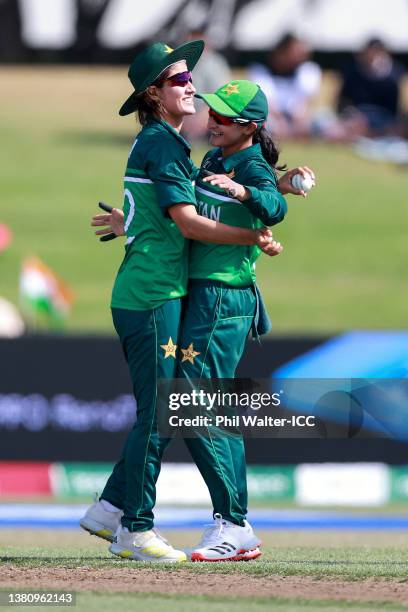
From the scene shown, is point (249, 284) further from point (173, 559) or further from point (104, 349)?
point (104, 349)

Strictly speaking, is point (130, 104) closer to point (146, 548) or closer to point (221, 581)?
point (146, 548)

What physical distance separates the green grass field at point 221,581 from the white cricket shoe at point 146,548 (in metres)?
0.09

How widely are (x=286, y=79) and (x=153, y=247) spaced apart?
1233 cm

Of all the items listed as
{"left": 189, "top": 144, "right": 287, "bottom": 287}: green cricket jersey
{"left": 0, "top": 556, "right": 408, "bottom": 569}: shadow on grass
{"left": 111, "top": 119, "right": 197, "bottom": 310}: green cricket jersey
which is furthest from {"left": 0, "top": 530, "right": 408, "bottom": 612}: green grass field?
{"left": 189, "top": 144, "right": 287, "bottom": 287}: green cricket jersey

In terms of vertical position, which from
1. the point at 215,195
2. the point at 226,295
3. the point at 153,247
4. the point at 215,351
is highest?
the point at 215,195

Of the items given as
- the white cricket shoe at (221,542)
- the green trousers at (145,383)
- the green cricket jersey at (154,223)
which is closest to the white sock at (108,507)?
the green trousers at (145,383)

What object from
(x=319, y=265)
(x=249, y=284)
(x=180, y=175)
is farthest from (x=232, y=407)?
(x=319, y=265)

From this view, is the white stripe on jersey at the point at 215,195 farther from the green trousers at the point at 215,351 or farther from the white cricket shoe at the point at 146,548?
the white cricket shoe at the point at 146,548

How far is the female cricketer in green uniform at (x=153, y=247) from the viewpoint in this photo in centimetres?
579

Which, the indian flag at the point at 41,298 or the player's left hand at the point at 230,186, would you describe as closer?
the player's left hand at the point at 230,186

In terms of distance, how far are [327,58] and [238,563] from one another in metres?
15.4

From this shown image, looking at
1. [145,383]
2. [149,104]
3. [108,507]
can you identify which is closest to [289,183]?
[149,104]

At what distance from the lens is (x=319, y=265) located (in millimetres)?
15969

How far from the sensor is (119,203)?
55.1 ft
